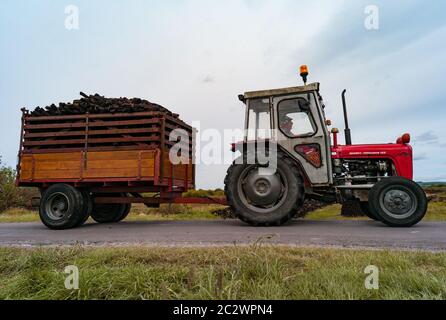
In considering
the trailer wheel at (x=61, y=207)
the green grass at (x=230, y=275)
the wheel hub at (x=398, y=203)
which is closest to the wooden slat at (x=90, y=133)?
the trailer wheel at (x=61, y=207)

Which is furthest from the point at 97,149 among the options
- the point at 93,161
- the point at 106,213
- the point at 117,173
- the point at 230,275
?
the point at 230,275

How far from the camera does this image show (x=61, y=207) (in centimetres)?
689

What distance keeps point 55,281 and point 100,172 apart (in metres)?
4.50

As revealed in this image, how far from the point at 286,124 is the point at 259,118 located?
1.87ft

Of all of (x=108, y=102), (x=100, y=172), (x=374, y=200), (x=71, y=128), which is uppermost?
(x=108, y=102)

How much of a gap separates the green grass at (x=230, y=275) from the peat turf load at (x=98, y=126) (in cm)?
360

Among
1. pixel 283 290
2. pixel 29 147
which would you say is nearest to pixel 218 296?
pixel 283 290

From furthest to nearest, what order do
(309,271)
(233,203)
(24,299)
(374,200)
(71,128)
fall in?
(71,128), (233,203), (374,200), (309,271), (24,299)

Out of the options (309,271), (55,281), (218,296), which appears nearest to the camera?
(218,296)

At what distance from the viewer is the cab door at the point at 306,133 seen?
20.7 feet

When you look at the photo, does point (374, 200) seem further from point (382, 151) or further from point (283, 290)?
point (283, 290)

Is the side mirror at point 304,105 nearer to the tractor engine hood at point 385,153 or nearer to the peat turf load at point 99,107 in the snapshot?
the tractor engine hood at point 385,153

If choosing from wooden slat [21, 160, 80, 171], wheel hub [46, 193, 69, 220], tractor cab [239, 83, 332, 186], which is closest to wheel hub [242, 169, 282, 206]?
tractor cab [239, 83, 332, 186]

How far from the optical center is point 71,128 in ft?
22.7
